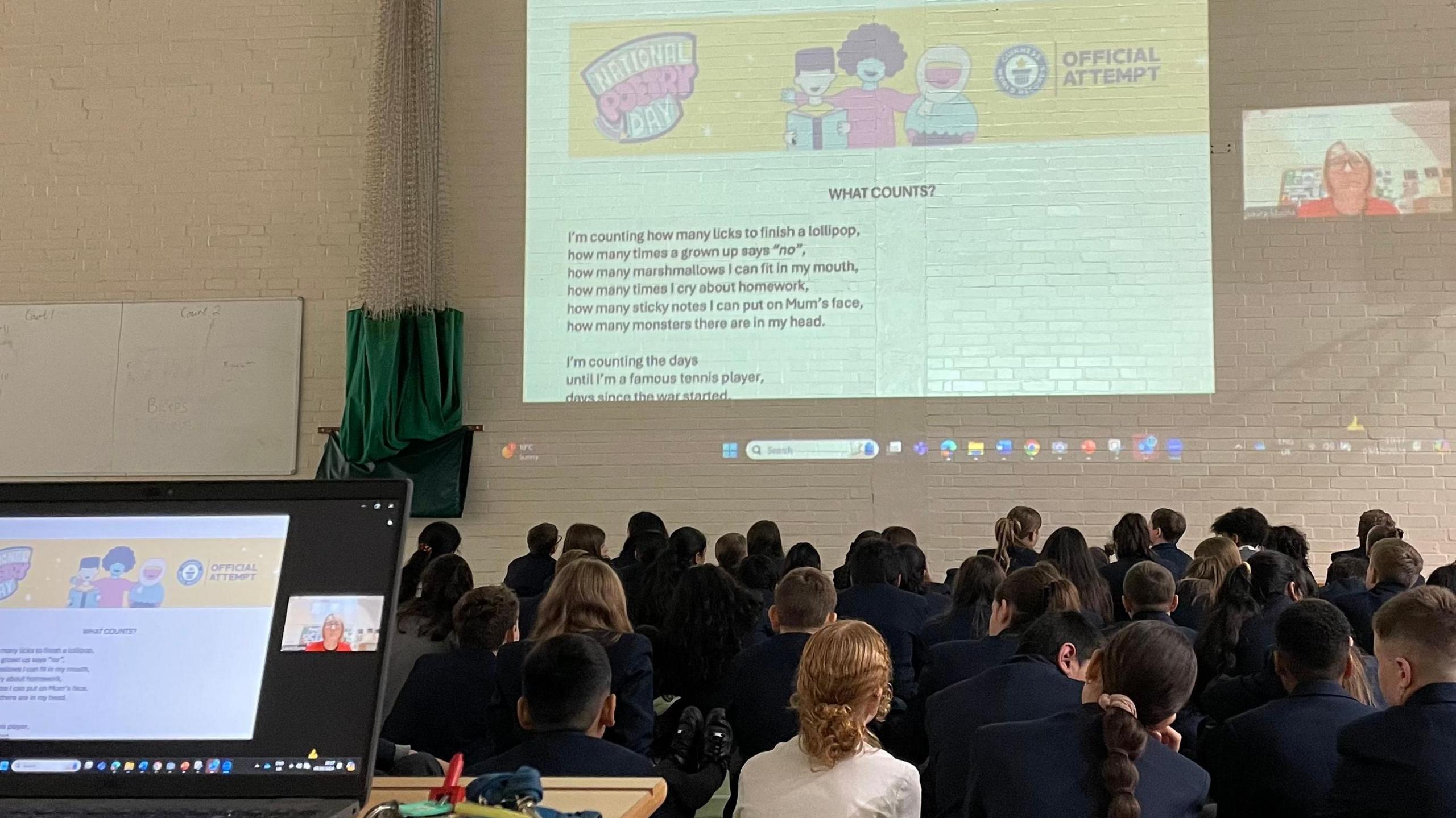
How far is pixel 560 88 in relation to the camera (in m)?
7.18

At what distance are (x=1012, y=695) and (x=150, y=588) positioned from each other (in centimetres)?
200

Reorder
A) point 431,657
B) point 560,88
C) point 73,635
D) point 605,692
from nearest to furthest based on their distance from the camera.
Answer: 1. point 73,635
2. point 605,692
3. point 431,657
4. point 560,88

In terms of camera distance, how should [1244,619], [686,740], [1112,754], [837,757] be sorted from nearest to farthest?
[1112,754], [837,757], [686,740], [1244,619]

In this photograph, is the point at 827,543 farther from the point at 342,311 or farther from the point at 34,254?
the point at 34,254

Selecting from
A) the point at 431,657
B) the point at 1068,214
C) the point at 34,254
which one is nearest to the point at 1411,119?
the point at 1068,214

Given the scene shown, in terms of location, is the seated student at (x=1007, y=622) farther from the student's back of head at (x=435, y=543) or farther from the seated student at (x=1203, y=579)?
the student's back of head at (x=435, y=543)

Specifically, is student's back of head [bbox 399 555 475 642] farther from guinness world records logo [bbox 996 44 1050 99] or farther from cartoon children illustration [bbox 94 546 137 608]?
guinness world records logo [bbox 996 44 1050 99]

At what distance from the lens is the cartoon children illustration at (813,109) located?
22.8 ft

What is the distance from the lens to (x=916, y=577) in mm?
5289

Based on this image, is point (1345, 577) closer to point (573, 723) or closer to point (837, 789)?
point (837, 789)

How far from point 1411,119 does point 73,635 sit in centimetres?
713

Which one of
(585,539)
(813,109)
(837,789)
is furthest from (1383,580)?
(813,109)

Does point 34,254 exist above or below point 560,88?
below

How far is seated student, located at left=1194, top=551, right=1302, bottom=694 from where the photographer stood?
3.62 meters
